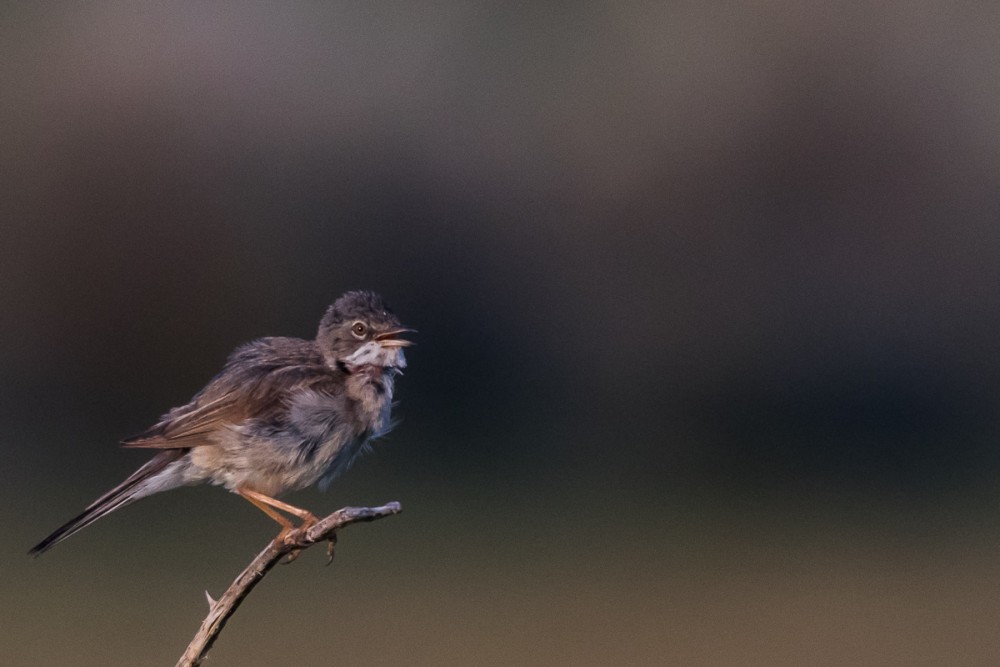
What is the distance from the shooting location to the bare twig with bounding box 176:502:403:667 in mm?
6734

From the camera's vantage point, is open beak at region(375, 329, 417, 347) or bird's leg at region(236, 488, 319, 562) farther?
open beak at region(375, 329, 417, 347)

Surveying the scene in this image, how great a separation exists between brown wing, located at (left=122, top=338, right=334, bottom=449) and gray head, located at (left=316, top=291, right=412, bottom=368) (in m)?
0.16

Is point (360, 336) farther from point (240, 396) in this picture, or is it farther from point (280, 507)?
point (280, 507)

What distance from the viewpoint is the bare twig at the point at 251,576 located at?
6.73m

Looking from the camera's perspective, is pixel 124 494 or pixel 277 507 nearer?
pixel 124 494

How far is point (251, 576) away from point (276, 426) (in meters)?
2.03

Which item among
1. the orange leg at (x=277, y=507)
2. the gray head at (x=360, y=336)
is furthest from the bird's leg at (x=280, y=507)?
Answer: the gray head at (x=360, y=336)

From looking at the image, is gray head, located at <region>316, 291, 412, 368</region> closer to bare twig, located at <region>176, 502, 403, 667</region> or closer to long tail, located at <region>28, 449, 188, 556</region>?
long tail, located at <region>28, 449, 188, 556</region>

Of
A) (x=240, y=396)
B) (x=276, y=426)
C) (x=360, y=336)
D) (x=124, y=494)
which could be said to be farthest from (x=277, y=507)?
(x=360, y=336)

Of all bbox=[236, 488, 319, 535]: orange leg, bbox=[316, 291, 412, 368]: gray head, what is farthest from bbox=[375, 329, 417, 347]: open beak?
bbox=[236, 488, 319, 535]: orange leg

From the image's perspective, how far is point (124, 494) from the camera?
851 cm

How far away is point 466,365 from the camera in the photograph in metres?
26.2

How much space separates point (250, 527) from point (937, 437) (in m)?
14.4

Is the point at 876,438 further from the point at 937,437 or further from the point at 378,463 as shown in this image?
the point at 378,463
